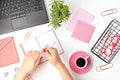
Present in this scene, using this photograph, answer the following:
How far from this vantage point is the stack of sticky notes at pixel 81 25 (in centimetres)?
137

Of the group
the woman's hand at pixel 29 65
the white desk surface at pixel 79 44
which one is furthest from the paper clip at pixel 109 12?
the woman's hand at pixel 29 65

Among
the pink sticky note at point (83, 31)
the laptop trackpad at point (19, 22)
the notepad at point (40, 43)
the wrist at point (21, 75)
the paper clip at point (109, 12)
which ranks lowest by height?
the wrist at point (21, 75)

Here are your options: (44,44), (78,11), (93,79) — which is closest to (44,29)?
(44,44)

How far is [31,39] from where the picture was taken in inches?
53.5

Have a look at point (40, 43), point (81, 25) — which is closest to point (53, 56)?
point (40, 43)

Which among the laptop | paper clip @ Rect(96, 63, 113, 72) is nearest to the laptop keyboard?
the laptop

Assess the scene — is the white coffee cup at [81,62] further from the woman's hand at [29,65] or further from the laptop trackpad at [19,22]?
the laptop trackpad at [19,22]

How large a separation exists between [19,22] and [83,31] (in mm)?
291

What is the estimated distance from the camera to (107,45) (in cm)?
137

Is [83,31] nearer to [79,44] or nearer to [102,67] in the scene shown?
[79,44]

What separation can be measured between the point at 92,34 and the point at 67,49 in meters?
0.13

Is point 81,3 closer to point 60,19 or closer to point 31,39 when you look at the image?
point 60,19

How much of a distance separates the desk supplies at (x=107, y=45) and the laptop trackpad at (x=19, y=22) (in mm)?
326

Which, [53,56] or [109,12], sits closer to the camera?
[53,56]
